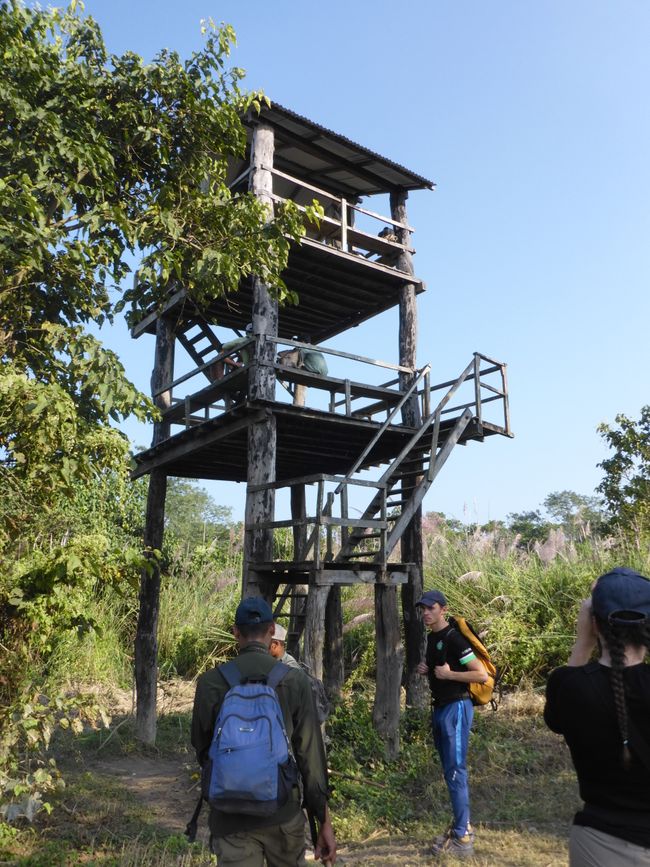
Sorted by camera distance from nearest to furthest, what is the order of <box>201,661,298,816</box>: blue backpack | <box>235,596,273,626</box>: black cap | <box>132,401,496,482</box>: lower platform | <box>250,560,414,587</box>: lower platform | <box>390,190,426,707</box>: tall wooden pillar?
<box>201,661,298,816</box>: blue backpack, <box>235,596,273,626</box>: black cap, <box>250,560,414,587</box>: lower platform, <box>132,401,496,482</box>: lower platform, <box>390,190,426,707</box>: tall wooden pillar

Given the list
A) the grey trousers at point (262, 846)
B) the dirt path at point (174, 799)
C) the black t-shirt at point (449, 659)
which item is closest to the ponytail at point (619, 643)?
the grey trousers at point (262, 846)

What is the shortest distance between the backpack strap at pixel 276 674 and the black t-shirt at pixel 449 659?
282 cm

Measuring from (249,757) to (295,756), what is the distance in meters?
0.32

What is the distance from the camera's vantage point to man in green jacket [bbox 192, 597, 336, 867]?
3.06m

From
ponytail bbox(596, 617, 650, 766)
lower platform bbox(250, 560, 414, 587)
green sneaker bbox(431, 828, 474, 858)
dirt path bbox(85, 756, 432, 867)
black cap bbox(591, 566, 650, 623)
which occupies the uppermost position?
lower platform bbox(250, 560, 414, 587)

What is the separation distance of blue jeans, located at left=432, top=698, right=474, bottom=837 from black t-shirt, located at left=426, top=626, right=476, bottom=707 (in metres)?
0.06

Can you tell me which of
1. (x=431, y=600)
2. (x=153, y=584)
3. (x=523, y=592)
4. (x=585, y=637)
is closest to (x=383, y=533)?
(x=431, y=600)

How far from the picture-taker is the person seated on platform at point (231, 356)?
405 inches

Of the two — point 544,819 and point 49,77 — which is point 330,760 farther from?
point 49,77

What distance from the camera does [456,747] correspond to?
5664 millimetres

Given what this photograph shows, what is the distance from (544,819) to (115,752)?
6549 mm

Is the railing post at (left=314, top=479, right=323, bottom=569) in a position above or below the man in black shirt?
above

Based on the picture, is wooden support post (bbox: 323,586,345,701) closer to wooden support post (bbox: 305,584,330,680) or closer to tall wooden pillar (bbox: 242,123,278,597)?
tall wooden pillar (bbox: 242,123,278,597)

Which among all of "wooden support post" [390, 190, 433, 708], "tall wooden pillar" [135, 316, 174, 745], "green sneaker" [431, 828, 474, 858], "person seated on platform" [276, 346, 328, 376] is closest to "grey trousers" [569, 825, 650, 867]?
"green sneaker" [431, 828, 474, 858]
